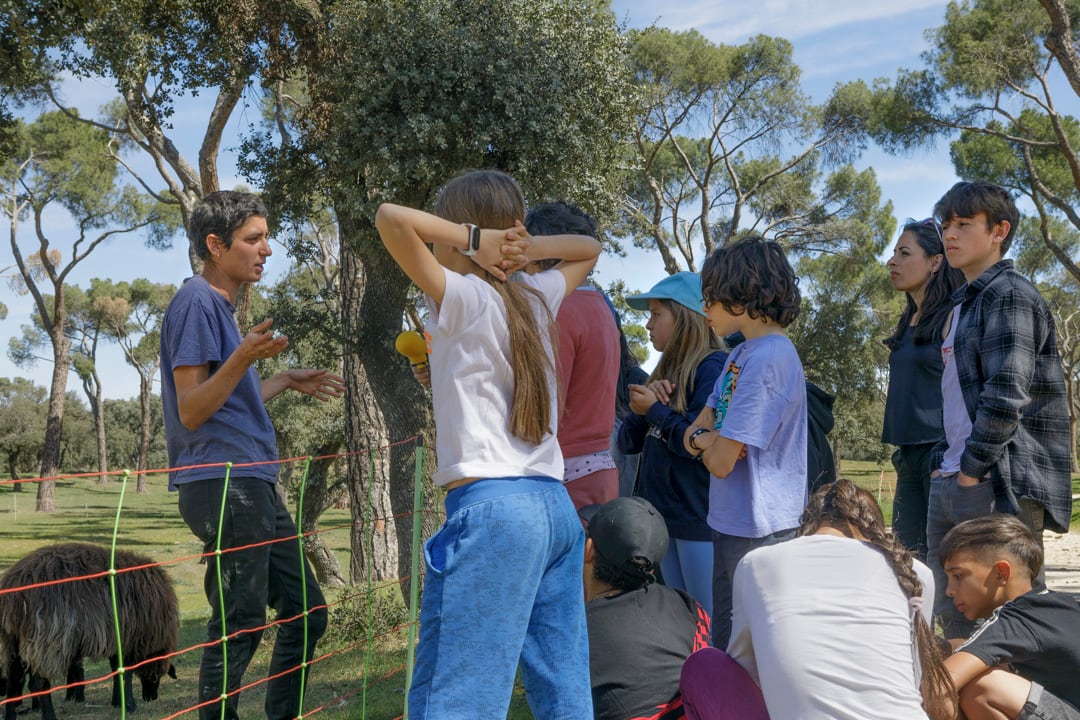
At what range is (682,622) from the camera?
2854mm

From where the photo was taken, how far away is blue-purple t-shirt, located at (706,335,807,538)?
9.50 feet

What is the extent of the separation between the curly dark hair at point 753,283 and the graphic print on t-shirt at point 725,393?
0.59ft

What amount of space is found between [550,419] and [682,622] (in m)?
1.01

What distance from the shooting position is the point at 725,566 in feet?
9.91

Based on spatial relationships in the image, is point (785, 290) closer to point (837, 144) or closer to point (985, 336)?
point (985, 336)

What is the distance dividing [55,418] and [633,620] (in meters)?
26.7

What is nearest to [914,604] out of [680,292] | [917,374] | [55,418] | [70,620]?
[680,292]

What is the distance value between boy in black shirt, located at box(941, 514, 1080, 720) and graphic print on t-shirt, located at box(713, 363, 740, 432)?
29.7 inches

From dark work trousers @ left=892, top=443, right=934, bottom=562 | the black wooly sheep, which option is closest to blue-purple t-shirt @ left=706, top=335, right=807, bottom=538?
dark work trousers @ left=892, top=443, right=934, bottom=562

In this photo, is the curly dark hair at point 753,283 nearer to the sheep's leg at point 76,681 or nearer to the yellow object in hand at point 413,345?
the yellow object in hand at point 413,345

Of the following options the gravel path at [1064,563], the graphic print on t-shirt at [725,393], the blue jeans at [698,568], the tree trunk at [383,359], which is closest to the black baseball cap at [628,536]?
the graphic print on t-shirt at [725,393]

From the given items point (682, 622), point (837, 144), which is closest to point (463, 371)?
point (682, 622)

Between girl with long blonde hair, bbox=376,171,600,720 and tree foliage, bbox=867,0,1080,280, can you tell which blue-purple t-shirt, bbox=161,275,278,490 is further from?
tree foliage, bbox=867,0,1080,280

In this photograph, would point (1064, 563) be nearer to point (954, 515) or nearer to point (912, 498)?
point (912, 498)
